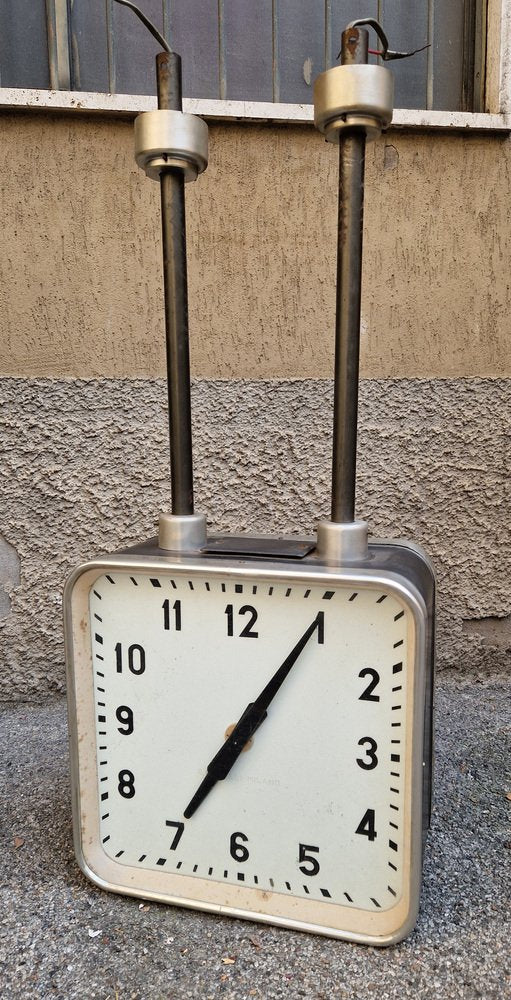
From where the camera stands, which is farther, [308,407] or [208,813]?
[308,407]

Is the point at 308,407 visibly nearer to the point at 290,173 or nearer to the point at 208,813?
the point at 290,173

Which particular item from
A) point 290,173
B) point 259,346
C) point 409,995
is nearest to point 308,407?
point 259,346

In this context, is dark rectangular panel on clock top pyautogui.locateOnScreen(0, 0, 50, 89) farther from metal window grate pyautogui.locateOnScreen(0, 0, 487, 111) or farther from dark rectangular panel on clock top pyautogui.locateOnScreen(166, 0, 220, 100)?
dark rectangular panel on clock top pyautogui.locateOnScreen(166, 0, 220, 100)

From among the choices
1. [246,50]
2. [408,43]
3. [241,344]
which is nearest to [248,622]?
[241,344]

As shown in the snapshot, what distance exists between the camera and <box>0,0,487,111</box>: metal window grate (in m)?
1.64

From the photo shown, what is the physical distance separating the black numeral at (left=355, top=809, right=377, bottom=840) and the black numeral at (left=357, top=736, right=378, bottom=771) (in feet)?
0.20

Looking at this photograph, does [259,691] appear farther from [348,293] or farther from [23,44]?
[23,44]

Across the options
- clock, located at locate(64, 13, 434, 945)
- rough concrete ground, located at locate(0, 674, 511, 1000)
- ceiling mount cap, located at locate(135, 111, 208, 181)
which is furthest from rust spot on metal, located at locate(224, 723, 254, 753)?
ceiling mount cap, located at locate(135, 111, 208, 181)

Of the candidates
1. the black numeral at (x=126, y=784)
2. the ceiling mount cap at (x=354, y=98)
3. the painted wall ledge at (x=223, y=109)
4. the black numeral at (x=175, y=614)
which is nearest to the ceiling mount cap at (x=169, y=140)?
the ceiling mount cap at (x=354, y=98)

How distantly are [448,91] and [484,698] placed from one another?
1547mm

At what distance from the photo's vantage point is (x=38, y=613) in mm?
1699

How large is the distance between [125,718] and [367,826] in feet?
1.21

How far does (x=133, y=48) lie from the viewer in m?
1.66

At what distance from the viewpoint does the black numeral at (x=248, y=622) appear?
92 cm
